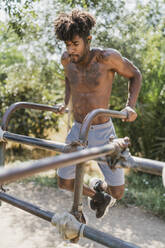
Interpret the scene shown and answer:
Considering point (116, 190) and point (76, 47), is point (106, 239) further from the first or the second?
point (76, 47)

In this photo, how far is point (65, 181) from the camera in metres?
2.12

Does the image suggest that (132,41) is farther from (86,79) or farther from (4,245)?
(4,245)

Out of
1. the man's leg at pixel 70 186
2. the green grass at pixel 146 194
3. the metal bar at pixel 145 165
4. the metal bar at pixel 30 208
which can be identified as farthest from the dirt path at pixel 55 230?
the metal bar at pixel 145 165

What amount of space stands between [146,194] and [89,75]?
2.33 m

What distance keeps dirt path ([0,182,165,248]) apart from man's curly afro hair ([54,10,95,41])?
1877mm

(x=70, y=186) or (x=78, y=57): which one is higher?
(x=78, y=57)

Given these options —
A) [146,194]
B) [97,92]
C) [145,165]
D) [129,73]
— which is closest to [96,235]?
[145,165]

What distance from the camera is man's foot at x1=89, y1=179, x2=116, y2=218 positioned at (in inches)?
82.1

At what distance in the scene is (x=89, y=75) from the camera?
2.12 m

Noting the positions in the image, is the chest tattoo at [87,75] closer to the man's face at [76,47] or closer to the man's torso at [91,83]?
the man's torso at [91,83]

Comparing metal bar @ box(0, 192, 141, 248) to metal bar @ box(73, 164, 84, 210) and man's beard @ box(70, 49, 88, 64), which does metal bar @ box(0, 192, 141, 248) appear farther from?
man's beard @ box(70, 49, 88, 64)

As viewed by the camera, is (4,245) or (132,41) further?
(132,41)

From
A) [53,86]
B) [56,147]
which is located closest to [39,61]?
[53,86]

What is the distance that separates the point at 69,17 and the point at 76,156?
1380 millimetres
